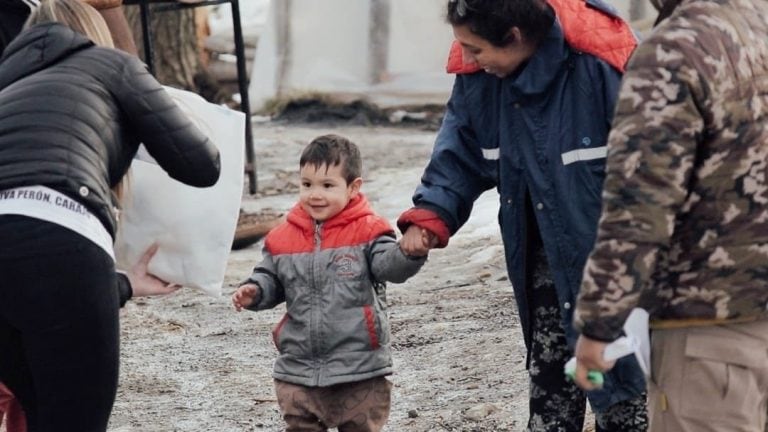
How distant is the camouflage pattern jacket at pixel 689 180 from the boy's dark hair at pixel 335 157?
1.62 m

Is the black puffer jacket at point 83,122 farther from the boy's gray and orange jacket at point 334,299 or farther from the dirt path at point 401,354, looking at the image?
the dirt path at point 401,354

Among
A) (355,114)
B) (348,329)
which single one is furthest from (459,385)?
(355,114)

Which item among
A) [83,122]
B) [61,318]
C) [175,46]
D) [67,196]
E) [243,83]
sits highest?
[83,122]

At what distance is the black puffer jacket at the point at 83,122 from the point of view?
4.13 m

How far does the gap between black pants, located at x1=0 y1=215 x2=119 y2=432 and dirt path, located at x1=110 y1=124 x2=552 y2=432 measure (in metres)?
1.87

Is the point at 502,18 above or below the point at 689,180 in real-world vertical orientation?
below

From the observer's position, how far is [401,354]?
6906mm

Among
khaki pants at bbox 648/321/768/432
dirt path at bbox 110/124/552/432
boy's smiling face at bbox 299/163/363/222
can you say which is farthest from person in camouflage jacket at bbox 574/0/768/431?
dirt path at bbox 110/124/552/432

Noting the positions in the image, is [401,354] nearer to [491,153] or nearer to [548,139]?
[491,153]

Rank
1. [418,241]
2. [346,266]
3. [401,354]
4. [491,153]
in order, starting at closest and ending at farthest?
[491,153] < [418,241] < [346,266] < [401,354]

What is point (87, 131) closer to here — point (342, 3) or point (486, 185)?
point (486, 185)

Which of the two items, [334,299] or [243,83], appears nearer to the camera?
[334,299]

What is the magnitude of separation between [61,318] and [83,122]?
497 mm

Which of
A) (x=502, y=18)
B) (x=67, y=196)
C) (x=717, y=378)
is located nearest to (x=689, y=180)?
(x=717, y=378)
